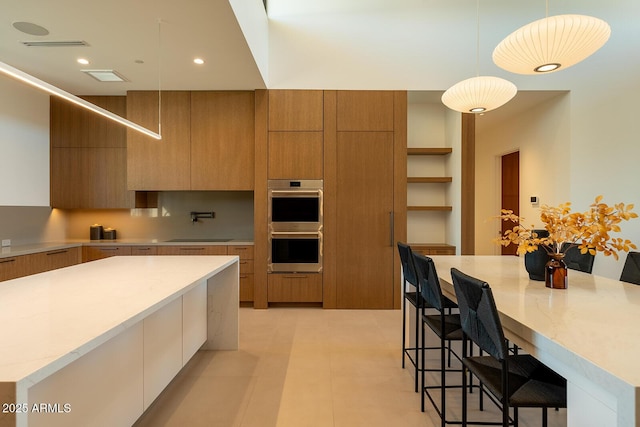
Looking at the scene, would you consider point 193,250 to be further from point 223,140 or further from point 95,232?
point 95,232

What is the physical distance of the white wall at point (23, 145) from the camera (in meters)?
3.80

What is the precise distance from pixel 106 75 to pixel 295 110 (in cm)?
223

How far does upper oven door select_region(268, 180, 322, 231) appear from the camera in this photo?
422cm

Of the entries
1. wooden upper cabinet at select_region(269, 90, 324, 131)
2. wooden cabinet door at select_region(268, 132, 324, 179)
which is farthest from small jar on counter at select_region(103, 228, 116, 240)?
wooden upper cabinet at select_region(269, 90, 324, 131)

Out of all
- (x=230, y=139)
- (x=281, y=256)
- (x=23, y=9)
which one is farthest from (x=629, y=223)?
(x=23, y=9)

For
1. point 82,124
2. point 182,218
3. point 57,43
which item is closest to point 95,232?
point 182,218

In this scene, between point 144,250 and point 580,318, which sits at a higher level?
point 580,318

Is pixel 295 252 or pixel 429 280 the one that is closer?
pixel 429 280

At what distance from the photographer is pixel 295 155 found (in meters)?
4.22

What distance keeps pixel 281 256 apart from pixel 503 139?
181 inches

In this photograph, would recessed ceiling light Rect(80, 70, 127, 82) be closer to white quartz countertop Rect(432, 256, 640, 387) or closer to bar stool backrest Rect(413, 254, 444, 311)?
bar stool backrest Rect(413, 254, 444, 311)

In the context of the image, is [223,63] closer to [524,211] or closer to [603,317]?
[603,317]

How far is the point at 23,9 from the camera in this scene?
2502 mm

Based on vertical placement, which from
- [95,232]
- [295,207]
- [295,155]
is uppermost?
[295,155]
